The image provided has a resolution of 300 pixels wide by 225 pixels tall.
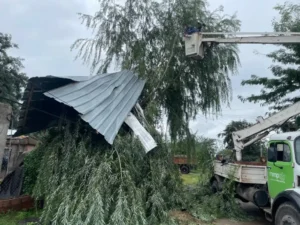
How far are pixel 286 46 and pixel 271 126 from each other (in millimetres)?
4198

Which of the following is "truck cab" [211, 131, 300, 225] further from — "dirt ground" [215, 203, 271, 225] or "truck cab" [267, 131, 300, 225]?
"dirt ground" [215, 203, 271, 225]

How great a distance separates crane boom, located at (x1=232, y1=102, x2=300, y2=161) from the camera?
24.6ft

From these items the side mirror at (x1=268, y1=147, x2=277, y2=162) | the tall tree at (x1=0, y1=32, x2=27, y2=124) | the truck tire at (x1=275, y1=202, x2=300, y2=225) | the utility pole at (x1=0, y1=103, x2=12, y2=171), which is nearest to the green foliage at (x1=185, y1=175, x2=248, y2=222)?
the side mirror at (x1=268, y1=147, x2=277, y2=162)

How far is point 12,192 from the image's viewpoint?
849 centimetres

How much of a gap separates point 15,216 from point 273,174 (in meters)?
6.22

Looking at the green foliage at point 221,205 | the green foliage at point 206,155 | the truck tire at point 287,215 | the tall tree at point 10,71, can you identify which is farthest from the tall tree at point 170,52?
the tall tree at point 10,71

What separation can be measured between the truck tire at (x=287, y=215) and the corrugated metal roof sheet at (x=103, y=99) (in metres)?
3.53

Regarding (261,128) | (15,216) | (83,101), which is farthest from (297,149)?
(15,216)

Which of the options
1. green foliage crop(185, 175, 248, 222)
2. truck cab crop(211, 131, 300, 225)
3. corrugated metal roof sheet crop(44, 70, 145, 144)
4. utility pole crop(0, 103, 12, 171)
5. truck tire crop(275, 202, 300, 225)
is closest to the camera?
truck tire crop(275, 202, 300, 225)

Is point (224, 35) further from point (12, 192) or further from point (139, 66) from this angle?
point (12, 192)

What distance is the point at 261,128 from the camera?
8.02 metres

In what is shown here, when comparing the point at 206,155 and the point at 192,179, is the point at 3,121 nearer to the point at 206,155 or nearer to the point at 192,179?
the point at 206,155

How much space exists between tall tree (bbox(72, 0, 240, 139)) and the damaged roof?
6.18 ft

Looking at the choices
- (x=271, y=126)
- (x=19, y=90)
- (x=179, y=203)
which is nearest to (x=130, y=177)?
(x=179, y=203)
